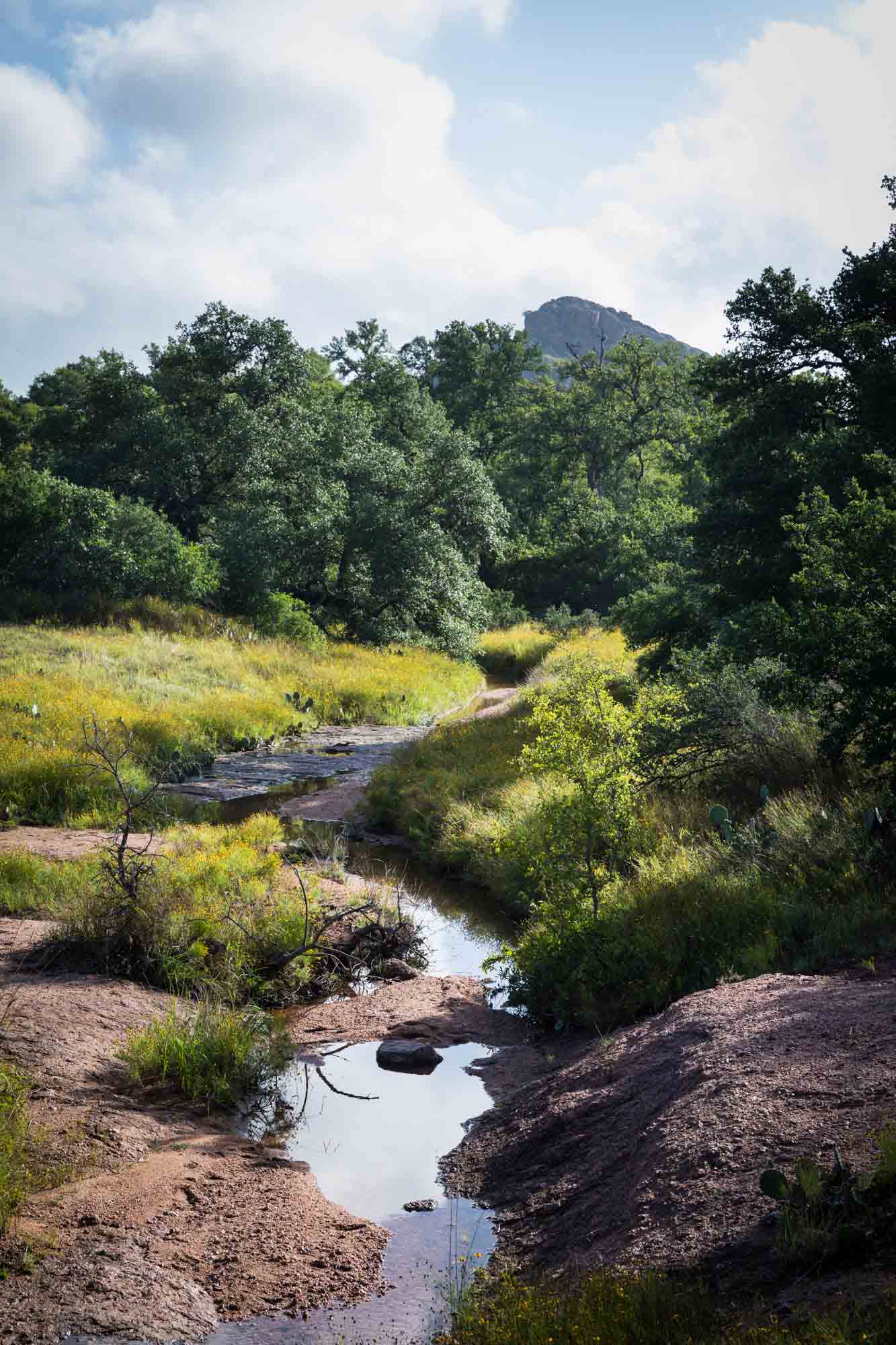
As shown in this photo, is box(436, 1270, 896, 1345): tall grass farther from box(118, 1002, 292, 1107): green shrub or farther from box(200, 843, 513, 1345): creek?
box(118, 1002, 292, 1107): green shrub

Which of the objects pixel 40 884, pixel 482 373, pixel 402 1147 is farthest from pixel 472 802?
pixel 482 373

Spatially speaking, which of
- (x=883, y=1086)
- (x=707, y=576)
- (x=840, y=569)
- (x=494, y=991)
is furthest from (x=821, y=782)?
(x=883, y=1086)

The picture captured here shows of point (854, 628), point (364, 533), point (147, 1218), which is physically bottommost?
point (147, 1218)

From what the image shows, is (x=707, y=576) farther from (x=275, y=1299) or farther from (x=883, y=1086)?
(x=275, y=1299)

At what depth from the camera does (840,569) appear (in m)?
11.0

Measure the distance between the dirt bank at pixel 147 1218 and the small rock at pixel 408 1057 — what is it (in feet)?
5.59

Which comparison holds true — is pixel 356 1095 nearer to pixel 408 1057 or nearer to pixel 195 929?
pixel 408 1057

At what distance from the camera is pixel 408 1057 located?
8836mm

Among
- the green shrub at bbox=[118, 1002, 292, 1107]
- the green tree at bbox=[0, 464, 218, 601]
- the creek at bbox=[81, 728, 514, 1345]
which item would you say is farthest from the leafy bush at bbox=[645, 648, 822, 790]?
the green tree at bbox=[0, 464, 218, 601]

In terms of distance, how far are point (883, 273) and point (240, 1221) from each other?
54.9 feet

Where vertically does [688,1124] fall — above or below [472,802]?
above

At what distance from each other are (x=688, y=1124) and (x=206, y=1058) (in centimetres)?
379

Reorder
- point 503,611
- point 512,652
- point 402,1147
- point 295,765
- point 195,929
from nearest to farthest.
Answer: point 402,1147 < point 195,929 < point 295,765 < point 512,652 < point 503,611

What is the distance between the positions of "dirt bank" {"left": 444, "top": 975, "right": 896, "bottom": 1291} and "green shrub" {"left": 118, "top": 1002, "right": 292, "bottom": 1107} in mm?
1768
